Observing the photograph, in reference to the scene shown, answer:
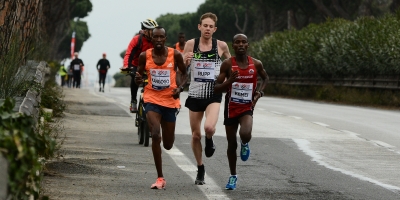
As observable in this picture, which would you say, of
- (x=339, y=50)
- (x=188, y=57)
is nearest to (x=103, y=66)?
(x=339, y=50)

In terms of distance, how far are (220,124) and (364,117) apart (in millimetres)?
5346

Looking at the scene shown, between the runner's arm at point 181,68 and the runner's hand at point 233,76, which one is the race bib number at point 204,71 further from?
the runner's hand at point 233,76

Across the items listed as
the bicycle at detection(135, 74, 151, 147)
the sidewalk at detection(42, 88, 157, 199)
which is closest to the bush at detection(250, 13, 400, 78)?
the sidewalk at detection(42, 88, 157, 199)

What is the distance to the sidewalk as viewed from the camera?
961cm

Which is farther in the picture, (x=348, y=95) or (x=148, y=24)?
(x=348, y=95)

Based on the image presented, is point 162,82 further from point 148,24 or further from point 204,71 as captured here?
point 148,24

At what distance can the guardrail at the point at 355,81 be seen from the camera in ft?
111

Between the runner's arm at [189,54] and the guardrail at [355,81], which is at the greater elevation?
the runner's arm at [189,54]

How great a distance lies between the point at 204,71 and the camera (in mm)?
10328

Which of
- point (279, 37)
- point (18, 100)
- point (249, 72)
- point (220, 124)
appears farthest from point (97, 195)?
point (279, 37)

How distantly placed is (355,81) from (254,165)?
26294 mm

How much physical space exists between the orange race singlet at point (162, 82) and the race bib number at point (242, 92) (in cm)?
62

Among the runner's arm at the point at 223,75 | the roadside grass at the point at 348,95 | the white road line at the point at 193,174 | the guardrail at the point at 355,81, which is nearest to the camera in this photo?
the white road line at the point at 193,174

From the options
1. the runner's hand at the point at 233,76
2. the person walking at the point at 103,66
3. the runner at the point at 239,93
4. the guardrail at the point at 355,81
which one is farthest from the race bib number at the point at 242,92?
the person walking at the point at 103,66
